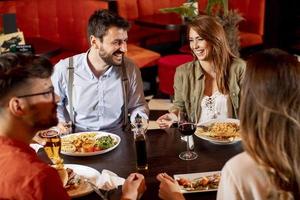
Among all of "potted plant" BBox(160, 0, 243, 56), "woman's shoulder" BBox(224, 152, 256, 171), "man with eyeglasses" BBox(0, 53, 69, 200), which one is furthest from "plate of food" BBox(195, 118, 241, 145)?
"potted plant" BBox(160, 0, 243, 56)

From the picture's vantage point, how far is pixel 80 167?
202 cm

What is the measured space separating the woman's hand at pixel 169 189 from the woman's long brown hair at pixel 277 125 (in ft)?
1.44

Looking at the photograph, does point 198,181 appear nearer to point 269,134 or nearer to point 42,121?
point 269,134

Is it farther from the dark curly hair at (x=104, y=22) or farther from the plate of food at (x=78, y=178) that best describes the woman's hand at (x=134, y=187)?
the dark curly hair at (x=104, y=22)

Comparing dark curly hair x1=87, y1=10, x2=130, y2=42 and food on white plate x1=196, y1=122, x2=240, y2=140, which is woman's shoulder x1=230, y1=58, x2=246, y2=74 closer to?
food on white plate x1=196, y1=122, x2=240, y2=140

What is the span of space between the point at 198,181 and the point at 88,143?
2.11ft

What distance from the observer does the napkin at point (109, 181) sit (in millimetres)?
1853

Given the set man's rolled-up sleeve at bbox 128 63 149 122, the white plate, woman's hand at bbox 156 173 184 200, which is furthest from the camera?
man's rolled-up sleeve at bbox 128 63 149 122

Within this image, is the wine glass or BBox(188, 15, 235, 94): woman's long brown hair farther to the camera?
BBox(188, 15, 235, 94): woman's long brown hair

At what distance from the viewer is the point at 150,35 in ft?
20.0

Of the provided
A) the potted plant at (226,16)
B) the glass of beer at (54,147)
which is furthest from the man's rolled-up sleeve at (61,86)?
the potted plant at (226,16)

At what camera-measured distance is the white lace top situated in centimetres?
279

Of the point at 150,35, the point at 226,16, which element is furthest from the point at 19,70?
the point at 150,35

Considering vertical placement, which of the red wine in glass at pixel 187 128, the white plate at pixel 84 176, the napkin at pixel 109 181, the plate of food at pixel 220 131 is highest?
the red wine in glass at pixel 187 128
